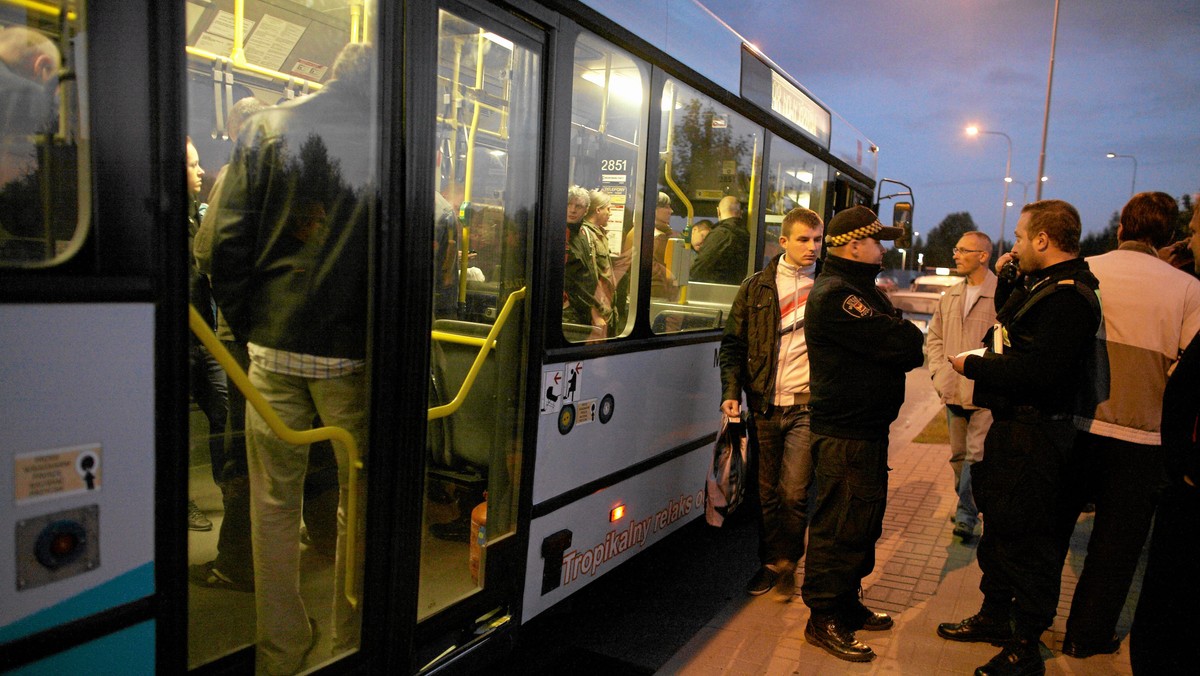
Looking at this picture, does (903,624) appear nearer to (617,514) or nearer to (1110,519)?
(1110,519)

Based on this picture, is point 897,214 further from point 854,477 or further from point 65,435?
point 65,435

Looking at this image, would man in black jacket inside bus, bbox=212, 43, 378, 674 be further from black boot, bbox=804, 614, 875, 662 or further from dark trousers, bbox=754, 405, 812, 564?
dark trousers, bbox=754, 405, 812, 564

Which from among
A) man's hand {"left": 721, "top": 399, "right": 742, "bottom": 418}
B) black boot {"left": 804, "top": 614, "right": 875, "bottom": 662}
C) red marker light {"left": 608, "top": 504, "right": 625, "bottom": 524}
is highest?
man's hand {"left": 721, "top": 399, "right": 742, "bottom": 418}

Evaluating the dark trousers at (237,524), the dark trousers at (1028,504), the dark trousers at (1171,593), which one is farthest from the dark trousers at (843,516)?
the dark trousers at (237,524)

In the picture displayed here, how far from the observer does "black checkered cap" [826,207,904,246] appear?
386cm

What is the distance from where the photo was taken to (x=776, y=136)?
5762 millimetres

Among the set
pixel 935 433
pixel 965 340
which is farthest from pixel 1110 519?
pixel 935 433

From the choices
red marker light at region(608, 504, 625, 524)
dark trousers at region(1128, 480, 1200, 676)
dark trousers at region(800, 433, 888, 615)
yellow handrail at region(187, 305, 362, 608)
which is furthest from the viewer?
red marker light at region(608, 504, 625, 524)

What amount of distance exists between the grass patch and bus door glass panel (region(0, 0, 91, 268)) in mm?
8820

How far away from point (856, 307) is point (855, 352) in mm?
208

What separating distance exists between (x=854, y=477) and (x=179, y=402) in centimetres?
293

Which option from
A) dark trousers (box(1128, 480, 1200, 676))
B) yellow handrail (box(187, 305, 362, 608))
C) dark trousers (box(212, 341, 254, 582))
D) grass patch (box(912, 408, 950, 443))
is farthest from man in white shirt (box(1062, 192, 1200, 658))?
grass patch (box(912, 408, 950, 443))

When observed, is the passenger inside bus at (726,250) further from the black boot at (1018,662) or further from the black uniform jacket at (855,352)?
the black boot at (1018,662)

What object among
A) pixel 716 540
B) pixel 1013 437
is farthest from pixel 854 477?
pixel 716 540
